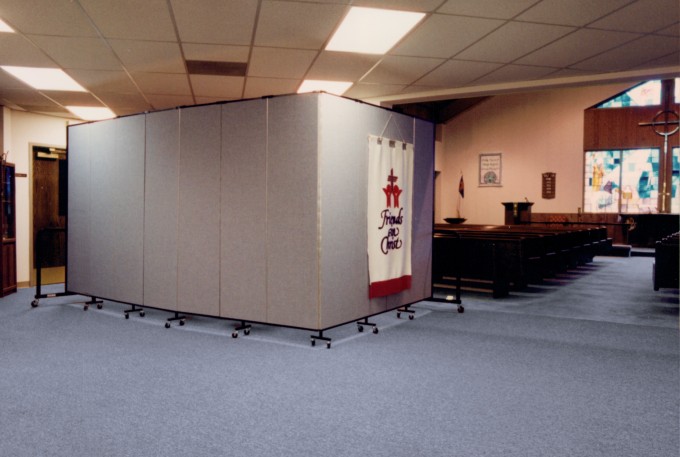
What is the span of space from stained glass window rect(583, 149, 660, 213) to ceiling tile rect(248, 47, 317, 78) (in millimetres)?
10753

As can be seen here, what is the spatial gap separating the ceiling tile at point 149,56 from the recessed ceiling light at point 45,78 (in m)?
0.93

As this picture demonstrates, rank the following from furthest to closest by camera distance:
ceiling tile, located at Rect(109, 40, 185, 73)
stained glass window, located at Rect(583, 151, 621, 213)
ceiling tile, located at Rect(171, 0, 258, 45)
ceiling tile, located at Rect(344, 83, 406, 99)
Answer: stained glass window, located at Rect(583, 151, 621, 213)
ceiling tile, located at Rect(344, 83, 406, 99)
ceiling tile, located at Rect(109, 40, 185, 73)
ceiling tile, located at Rect(171, 0, 258, 45)

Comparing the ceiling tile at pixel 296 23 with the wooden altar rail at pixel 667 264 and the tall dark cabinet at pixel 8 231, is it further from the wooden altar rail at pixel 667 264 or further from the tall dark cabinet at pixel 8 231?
the wooden altar rail at pixel 667 264

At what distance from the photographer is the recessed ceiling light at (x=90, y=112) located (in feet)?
24.4

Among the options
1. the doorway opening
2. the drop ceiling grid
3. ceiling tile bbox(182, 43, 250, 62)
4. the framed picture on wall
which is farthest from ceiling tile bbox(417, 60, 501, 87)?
the framed picture on wall

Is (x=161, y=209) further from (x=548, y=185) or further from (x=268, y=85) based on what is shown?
(x=548, y=185)

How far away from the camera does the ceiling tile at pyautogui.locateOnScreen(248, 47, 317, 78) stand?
5168 millimetres

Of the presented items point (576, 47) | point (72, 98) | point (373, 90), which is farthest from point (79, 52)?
point (576, 47)

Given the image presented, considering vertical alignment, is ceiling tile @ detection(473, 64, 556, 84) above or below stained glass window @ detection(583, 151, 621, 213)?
above

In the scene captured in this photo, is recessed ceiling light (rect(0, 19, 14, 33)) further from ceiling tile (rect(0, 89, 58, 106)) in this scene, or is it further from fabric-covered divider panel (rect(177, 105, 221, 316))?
ceiling tile (rect(0, 89, 58, 106))

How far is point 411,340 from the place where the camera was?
406cm

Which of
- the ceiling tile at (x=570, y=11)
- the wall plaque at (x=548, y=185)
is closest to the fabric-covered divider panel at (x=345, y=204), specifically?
the ceiling tile at (x=570, y=11)

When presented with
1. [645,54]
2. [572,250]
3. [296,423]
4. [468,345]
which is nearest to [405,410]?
[296,423]

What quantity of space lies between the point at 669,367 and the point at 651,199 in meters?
A: 11.6
